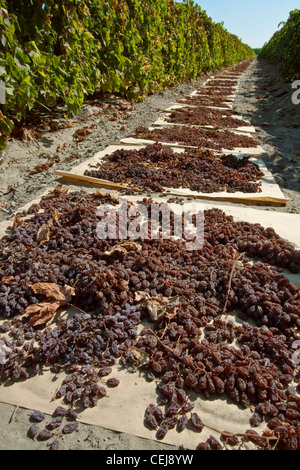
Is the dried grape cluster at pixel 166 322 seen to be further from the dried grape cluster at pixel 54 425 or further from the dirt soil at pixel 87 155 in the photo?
the dirt soil at pixel 87 155

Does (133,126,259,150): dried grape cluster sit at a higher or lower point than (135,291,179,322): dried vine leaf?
higher

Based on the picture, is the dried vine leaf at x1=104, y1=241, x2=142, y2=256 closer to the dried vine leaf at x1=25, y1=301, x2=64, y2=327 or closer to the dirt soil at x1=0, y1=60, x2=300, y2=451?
the dried vine leaf at x1=25, y1=301, x2=64, y2=327

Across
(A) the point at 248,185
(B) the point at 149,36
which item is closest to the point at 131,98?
(B) the point at 149,36

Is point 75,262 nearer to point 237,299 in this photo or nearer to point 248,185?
point 237,299

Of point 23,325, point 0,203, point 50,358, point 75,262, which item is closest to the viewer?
point 50,358

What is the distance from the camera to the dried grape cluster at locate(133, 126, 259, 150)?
7324mm

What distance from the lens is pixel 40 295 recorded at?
2.94m

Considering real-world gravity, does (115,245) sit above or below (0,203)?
below

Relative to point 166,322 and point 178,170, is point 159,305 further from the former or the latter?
point 178,170

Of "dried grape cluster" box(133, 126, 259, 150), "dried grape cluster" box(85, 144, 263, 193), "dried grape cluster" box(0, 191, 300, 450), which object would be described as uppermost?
"dried grape cluster" box(133, 126, 259, 150)

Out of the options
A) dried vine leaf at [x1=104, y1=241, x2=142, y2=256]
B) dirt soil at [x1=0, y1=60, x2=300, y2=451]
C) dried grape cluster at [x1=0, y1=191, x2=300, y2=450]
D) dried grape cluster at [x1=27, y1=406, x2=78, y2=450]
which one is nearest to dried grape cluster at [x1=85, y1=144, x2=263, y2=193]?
dirt soil at [x1=0, y1=60, x2=300, y2=451]

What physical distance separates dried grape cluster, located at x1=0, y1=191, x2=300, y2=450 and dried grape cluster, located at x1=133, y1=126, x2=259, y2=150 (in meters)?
3.90

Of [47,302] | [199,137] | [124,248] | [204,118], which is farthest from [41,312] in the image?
[204,118]
